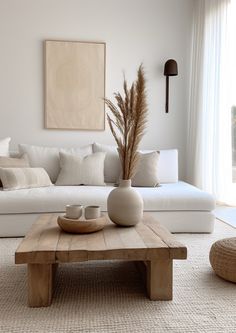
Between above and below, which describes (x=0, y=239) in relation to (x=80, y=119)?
below

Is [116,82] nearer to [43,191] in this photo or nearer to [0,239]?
[43,191]

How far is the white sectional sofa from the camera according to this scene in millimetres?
3248

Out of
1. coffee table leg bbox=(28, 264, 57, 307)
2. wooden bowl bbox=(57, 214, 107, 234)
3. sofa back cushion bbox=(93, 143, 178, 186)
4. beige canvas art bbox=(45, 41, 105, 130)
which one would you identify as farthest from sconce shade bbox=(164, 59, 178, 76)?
coffee table leg bbox=(28, 264, 57, 307)

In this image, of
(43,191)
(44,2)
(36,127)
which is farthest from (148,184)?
(44,2)

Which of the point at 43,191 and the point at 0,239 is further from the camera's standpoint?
the point at 43,191

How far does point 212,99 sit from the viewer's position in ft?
15.2

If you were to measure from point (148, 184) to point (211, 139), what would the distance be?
131 cm

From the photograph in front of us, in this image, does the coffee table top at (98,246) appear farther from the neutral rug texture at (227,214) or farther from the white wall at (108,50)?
the white wall at (108,50)

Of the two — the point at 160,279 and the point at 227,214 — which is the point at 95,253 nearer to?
the point at 160,279

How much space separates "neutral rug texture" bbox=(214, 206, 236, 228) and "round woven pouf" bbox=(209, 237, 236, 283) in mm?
1441

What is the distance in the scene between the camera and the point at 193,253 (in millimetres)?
2863

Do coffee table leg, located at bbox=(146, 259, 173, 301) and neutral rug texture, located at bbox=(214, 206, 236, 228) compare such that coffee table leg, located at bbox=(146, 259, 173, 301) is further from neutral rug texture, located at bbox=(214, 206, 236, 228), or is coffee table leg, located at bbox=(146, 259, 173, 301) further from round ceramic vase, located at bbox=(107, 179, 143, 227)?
neutral rug texture, located at bbox=(214, 206, 236, 228)

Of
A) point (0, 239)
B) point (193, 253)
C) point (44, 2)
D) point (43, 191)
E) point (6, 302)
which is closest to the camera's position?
point (6, 302)

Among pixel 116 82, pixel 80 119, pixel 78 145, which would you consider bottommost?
pixel 78 145
